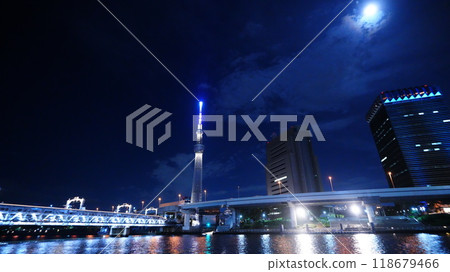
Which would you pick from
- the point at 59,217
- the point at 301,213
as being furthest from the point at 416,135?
the point at 59,217

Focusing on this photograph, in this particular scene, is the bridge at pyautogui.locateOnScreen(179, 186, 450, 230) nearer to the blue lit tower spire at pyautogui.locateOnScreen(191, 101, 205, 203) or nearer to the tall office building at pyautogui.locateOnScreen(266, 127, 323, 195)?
the blue lit tower spire at pyautogui.locateOnScreen(191, 101, 205, 203)

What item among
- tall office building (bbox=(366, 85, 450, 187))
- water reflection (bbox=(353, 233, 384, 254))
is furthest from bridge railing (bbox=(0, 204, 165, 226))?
tall office building (bbox=(366, 85, 450, 187))

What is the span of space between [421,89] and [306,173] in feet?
304

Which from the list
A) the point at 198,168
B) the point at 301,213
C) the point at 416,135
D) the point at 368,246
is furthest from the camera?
the point at 198,168

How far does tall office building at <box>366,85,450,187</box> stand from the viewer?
371 feet

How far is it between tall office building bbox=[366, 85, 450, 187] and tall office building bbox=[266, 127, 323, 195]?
49.8 meters

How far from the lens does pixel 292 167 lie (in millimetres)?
157750

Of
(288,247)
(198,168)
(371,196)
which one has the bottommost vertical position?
(288,247)

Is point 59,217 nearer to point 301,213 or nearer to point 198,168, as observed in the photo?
point 301,213

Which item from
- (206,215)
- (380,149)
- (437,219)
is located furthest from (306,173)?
(437,219)

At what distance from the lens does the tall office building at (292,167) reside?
505 feet

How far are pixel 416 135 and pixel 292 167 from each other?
7650 cm

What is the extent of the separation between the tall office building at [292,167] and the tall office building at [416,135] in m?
49.8

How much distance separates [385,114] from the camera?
467ft
